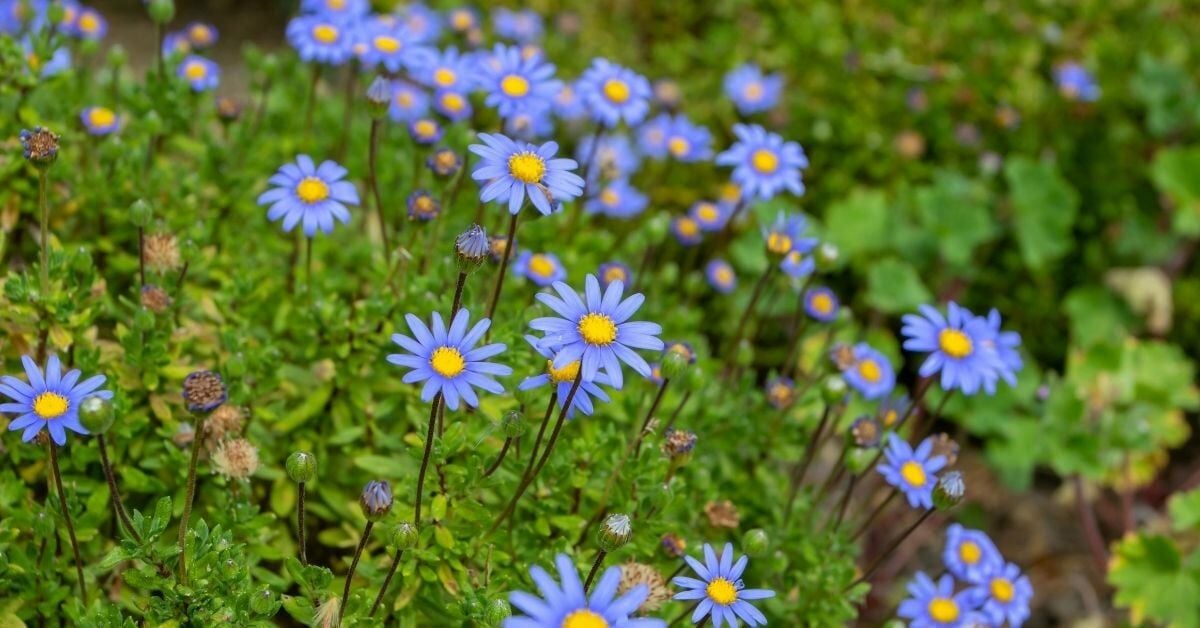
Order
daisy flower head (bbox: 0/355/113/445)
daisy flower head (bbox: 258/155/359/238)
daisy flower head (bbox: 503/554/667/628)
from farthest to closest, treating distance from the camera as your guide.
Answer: daisy flower head (bbox: 258/155/359/238), daisy flower head (bbox: 0/355/113/445), daisy flower head (bbox: 503/554/667/628)

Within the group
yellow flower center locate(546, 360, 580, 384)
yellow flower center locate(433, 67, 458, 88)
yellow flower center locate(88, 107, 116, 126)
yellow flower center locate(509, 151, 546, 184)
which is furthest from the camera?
yellow flower center locate(433, 67, 458, 88)

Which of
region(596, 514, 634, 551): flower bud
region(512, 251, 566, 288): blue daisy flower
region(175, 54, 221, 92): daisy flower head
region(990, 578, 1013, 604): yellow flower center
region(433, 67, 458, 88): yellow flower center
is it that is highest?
region(433, 67, 458, 88): yellow flower center

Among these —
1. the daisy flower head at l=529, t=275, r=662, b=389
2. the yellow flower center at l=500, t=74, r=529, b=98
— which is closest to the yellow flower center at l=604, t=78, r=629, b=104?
the yellow flower center at l=500, t=74, r=529, b=98

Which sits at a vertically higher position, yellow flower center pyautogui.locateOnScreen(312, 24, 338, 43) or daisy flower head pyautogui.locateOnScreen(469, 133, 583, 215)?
yellow flower center pyautogui.locateOnScreen(312, 24, 338, 43)

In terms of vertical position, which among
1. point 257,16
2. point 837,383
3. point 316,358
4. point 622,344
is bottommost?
point 622,344

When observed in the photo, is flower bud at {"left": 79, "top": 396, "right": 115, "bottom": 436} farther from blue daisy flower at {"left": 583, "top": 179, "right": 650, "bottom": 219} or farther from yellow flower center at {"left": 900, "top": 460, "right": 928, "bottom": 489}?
blue daisy flower at {"left": 583, "top": 179, "right": 650, "bottom": 219}

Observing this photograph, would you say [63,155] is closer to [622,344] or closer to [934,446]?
[622,344]

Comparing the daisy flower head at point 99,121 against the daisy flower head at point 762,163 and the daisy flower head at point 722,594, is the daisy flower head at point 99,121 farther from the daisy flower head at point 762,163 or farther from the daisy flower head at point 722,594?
the daisy flower head at point 722,594

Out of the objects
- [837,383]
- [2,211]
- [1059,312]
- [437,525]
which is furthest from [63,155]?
[1059,312]
